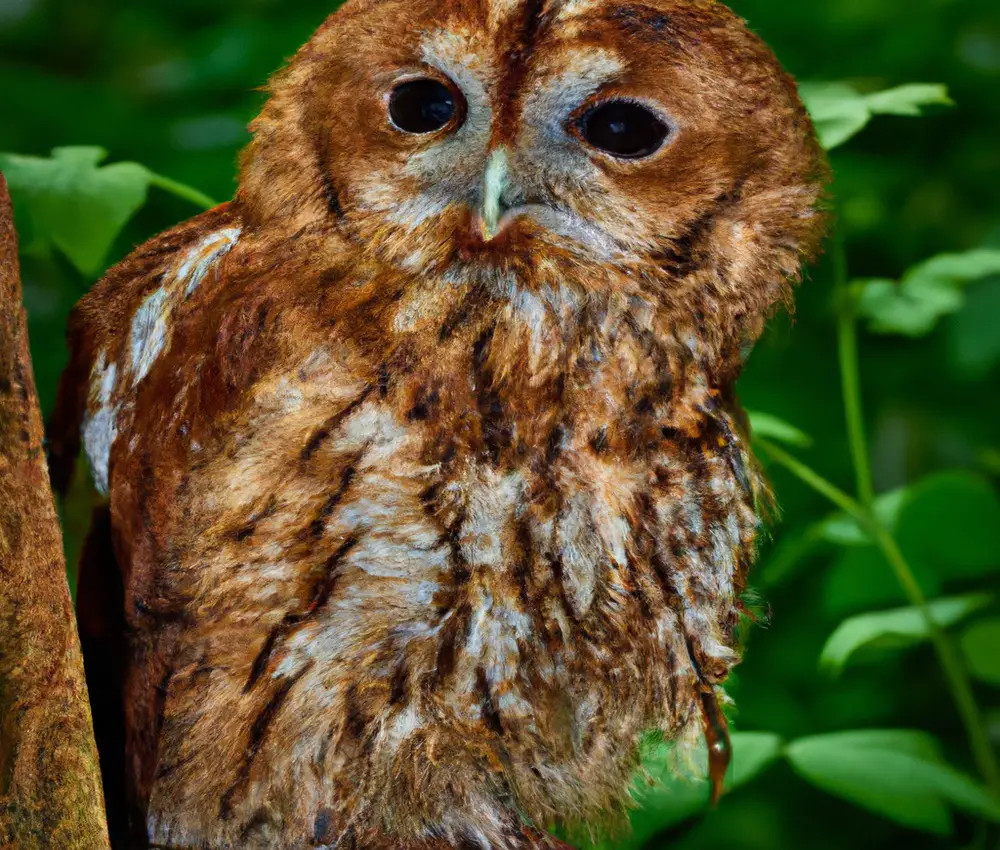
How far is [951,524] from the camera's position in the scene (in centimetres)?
167

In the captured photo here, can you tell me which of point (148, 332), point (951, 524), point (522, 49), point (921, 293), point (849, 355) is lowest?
point (951, 524)

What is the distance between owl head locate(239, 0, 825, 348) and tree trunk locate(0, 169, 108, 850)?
28 cm

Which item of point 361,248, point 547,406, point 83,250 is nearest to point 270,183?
point 361,248

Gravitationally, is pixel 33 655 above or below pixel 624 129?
below

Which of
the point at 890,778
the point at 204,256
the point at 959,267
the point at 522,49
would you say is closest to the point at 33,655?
→ the point at 204,256

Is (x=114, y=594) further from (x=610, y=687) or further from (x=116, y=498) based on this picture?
(x=610, y=687)

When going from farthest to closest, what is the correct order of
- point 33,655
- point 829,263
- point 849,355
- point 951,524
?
point 829,263 < point 951,524 < point 849,355 < point 33,655

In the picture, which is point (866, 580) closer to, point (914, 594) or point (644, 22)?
point (914, 594)

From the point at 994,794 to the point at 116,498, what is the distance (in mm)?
1242

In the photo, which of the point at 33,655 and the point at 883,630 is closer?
the point at 33,655

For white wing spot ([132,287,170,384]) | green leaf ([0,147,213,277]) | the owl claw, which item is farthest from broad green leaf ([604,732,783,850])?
green leaf ([0,147,213,277])

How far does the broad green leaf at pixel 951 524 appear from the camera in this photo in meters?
1.65

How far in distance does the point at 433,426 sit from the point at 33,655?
36 cm

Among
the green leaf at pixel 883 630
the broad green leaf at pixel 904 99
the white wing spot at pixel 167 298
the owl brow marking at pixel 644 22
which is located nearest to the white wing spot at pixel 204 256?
the white wing spot at pixel 167 298
